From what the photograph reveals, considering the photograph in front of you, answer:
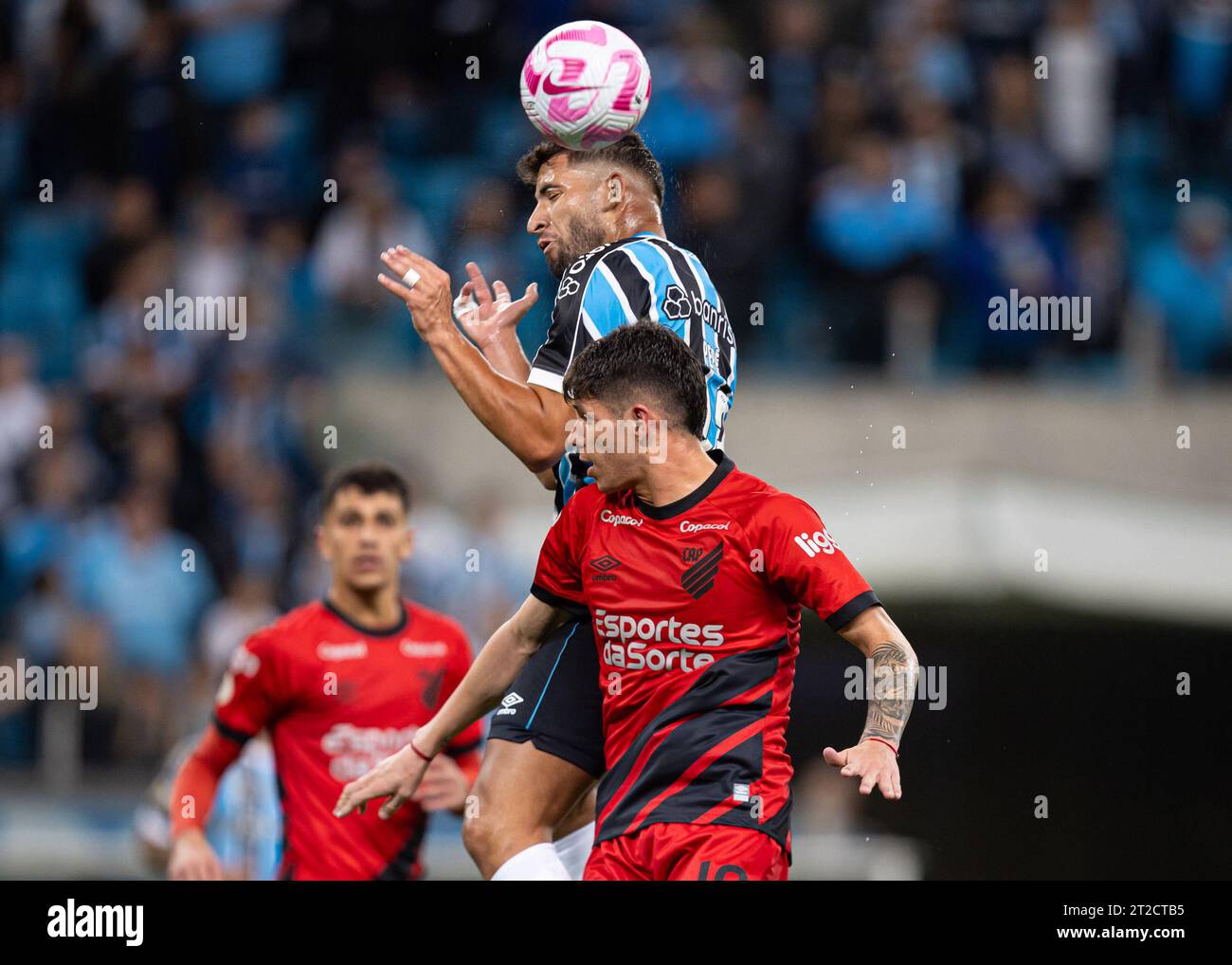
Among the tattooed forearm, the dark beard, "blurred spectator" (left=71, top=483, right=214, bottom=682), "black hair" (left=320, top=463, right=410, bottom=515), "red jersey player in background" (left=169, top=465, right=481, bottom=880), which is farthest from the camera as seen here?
"blurred spectator" (left=71, top=483, right=214, bottom=682)

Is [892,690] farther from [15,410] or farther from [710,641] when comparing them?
[15,410]

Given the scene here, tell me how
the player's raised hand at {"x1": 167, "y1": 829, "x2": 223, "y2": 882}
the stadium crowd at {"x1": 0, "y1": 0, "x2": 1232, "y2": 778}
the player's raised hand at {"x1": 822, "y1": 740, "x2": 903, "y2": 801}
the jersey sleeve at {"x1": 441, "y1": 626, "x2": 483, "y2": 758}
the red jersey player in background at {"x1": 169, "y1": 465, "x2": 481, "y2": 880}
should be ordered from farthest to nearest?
the stadium crowd at {"x1": 0, "y1": 0, "x2": 1232, "y2": 778}
the jersey sleeve at {"x1": 441, "y1": 626, "x2": 483, "y2": 758}
the red jersey player in background at {"x1": 169, "y1": 465, "x2": 481, "y2": 880}
the player's raised hand at {"x1": 167, "y1": 829, "x2": 223, "y2": 882}
the player's raised hand at {"x1": 822, "y1": 740, "x2": 903, "y2": 801}

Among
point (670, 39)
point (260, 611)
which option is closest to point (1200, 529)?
point (670, 39)

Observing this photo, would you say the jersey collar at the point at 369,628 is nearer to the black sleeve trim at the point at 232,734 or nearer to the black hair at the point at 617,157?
the black sleeve trim at the point at 232,734

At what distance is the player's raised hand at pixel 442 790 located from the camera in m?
A: 6.49

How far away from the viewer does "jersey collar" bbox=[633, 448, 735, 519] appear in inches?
196

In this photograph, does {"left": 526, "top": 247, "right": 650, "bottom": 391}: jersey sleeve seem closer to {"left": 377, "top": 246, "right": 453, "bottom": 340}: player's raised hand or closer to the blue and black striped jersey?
the blue and black striped jersey

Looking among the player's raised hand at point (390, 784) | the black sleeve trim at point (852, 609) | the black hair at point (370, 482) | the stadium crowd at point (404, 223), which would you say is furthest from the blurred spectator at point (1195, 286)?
the player's raised hand at point (390, 784)

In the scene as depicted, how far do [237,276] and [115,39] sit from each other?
259 cm

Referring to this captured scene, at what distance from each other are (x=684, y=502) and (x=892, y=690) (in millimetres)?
739

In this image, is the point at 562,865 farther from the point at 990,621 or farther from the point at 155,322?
the point at 155,322

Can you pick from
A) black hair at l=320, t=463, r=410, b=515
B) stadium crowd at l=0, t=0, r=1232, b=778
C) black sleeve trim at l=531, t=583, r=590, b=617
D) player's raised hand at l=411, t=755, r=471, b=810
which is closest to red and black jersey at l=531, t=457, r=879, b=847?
black sleeve trim at l=531, t=583, r=590, b=617

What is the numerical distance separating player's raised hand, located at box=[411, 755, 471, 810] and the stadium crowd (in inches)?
112

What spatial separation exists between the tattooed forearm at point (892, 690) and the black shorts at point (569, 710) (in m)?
0.95
